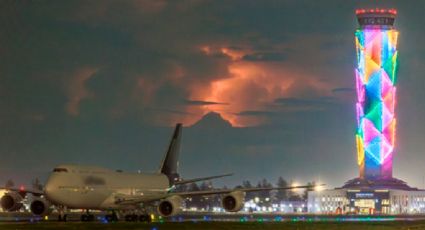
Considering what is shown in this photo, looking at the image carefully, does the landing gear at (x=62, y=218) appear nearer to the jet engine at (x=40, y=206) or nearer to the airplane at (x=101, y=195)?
the airplane at (x=101, y=195)

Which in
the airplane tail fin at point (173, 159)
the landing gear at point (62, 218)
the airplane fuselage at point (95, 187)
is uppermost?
the airplane tail fin at point (173, 159)

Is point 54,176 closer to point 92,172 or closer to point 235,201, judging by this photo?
point 92,172

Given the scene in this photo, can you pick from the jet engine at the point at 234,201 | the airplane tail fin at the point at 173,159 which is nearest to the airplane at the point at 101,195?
the jet engine at the point at 234,201

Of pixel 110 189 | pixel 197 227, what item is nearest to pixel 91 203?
pixel 110 189

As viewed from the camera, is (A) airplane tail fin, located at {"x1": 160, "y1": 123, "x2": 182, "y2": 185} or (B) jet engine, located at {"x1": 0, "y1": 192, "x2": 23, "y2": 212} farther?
(A) airplane tail fin, located at {"x1": 160, "y1": 123, "x2": 182, "y2": 185}

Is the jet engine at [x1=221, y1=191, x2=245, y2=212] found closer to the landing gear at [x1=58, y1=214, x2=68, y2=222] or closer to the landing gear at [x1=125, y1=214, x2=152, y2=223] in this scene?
the landing gear at [x1=125, y1=214, x2=152, y2=223]

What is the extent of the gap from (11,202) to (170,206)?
15423 mm

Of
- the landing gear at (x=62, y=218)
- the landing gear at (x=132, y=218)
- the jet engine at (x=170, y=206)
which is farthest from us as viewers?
the landing gear at (x=132, y=218)

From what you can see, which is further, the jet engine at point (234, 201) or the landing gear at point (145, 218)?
the jet engine at point (234, 201)

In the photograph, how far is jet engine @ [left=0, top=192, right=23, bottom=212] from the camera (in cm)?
8888

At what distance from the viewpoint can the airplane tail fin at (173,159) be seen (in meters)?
106

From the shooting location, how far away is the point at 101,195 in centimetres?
8881

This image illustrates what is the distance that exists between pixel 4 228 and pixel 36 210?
2229 centimetres

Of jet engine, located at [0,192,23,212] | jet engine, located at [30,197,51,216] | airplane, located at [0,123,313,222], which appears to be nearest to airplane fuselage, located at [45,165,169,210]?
airplane, located at [0,123,313,222]
